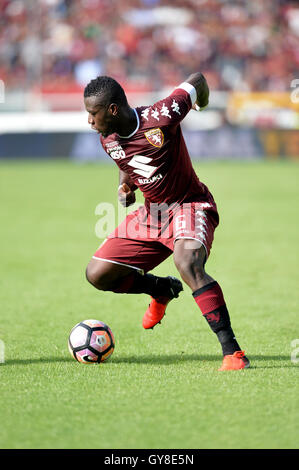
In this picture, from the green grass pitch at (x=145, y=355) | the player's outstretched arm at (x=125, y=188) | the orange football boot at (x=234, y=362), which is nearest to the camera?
the green grass pitch at (x=145, y=355)

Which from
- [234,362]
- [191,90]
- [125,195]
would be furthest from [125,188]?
[234,362]

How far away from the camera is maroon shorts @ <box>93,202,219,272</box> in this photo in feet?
17.8

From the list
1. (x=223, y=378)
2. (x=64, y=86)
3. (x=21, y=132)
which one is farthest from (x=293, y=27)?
(x=223, y=378)

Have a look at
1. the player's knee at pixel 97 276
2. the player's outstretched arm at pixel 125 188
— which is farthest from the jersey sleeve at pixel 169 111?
the player's knee at pixel 97 276

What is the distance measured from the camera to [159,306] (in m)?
6.23

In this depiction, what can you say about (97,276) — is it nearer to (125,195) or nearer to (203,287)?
(125,195)

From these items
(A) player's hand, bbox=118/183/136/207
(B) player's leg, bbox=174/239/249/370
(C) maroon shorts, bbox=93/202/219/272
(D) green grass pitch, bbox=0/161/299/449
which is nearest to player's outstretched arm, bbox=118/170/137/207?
(A) player's hand, bbox=118/183/136/207

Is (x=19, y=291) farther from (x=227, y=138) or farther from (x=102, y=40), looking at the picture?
(x=102, y=40)

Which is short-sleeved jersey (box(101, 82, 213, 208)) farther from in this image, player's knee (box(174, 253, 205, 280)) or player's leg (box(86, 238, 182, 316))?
player's knee (box(174, 253, 205, 280))

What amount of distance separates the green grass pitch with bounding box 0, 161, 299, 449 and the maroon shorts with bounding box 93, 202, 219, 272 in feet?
2.49

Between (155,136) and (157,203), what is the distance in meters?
0.58

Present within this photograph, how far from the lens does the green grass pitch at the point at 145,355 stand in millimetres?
4023

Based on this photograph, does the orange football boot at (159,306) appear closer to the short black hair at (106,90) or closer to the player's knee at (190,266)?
the player's knee at (190,266)
